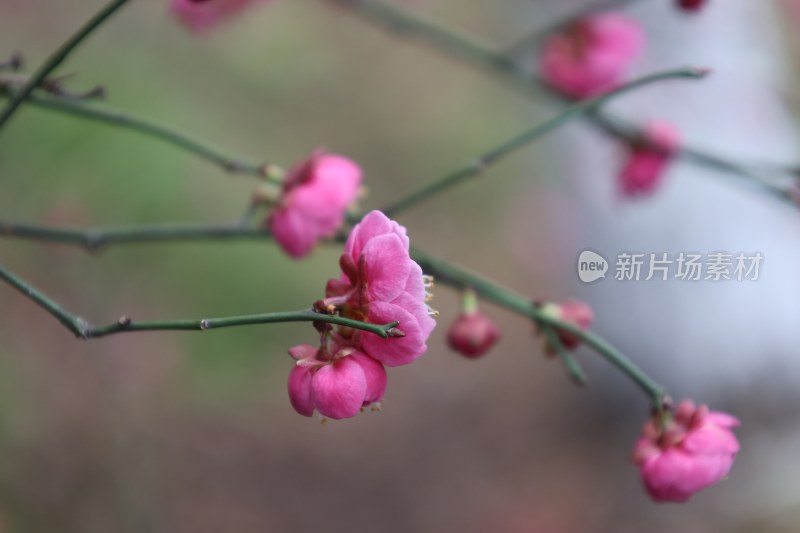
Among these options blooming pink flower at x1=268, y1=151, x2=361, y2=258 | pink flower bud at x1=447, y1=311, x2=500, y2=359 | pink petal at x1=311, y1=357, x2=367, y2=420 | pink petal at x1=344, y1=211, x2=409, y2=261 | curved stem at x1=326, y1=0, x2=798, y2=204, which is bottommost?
pink petal at x1=311, y1=357, x2=367, y2=420

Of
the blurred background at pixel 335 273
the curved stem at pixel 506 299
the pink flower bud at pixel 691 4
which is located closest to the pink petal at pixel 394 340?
the curved stem at pixel 506 299

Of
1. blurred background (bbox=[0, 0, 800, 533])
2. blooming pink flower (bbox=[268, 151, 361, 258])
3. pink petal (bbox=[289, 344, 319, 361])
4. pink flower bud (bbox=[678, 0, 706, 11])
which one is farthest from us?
blurred background (bbox=[0, 0, 800, 533])

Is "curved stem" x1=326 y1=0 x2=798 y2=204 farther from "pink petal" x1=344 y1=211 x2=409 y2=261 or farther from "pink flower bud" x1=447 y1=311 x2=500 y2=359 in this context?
"pink petal" x1=344 y1=211 x2=409 y2=261

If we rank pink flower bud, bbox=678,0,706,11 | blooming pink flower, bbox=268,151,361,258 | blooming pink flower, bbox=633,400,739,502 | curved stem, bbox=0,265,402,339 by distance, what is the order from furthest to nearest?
pink flower bud, bbox=678,0,706,11 < blooming pink flower, bbox=268,151,361,258 < blooming pink flower, bbox=633,400,739,502 < curved stem, bbox=0,265,402,339

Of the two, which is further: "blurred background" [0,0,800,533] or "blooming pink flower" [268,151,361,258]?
"blurred background" [0,0,800,533]

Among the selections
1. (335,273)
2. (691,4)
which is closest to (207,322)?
(691,4)

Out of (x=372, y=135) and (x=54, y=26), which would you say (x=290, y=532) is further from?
(x=54, y=26)

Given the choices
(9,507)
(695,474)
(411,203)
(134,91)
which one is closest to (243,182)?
(134,91)

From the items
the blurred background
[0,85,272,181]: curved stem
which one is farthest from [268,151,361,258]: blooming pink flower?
the blurred background
